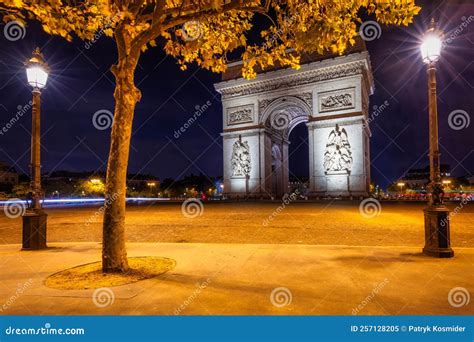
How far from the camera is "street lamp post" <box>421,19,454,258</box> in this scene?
A: 570cm

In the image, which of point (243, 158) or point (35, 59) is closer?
point (35, 59)

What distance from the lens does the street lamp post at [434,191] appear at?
18.7ft

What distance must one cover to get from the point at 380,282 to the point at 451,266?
1628 millimetres

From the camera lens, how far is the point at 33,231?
6.81 metres

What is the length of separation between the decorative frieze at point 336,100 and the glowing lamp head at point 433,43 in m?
21.1

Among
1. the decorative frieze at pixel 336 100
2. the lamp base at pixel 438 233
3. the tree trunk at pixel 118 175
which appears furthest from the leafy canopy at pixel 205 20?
the decorative frieze at pixel 336 100

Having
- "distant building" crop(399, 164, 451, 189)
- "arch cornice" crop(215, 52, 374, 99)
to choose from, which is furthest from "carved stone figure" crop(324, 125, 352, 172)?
"distant building" crop(399, 164, 451, 189)

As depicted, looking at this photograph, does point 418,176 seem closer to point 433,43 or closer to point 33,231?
point 433,43

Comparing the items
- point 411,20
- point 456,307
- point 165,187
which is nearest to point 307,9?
point 411,20

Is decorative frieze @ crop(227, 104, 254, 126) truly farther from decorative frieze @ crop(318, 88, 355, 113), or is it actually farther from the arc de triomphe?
decorative frieze @ crop(318, 88, 355, 113)

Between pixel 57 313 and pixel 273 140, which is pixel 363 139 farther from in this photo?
pixel 57 313

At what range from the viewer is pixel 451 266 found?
5.07 m

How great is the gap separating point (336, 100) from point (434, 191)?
74.5 feet

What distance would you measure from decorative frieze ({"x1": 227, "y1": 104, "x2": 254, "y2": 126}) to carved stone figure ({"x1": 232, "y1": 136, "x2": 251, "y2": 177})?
188cm
